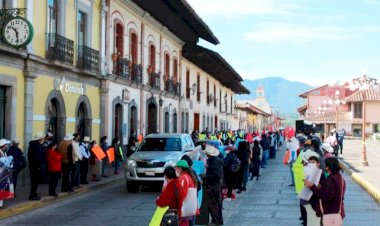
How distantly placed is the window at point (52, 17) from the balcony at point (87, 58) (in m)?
1.80

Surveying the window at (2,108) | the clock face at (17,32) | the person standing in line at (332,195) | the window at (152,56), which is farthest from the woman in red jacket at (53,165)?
the window at (152,56)

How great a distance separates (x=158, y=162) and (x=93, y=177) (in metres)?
3.77

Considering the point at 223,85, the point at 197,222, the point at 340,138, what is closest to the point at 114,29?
the point at 197,222

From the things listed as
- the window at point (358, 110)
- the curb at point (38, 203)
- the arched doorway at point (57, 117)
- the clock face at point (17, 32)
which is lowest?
the curb at point (38, 203)

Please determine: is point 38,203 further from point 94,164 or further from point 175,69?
point 175,69

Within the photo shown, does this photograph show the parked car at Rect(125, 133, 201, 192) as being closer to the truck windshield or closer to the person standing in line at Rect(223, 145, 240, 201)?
the truck windshield

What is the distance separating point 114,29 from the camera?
2595 cm

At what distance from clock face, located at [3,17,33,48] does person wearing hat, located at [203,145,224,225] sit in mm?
7189

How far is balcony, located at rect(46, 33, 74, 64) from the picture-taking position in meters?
19.3

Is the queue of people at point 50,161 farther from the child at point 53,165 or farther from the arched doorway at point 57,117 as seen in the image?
the arched doorway at point 57,117

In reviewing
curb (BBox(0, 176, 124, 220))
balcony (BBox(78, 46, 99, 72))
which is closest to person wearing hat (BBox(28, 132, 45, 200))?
curb (BBox(0, 176, 124, 220))

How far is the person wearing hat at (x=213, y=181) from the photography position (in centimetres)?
1109

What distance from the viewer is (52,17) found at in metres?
20.1

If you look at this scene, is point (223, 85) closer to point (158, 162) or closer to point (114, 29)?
point (114, 29)
